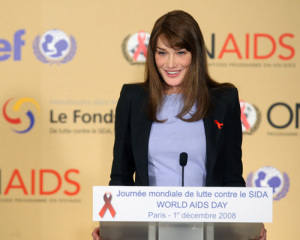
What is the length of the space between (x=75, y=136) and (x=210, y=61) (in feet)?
3.73

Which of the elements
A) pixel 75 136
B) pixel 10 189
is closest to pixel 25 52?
pixel 75 136

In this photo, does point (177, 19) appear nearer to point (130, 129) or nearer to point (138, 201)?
point (130, 129)

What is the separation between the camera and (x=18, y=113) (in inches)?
144

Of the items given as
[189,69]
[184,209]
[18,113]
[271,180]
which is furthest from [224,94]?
[18,113]

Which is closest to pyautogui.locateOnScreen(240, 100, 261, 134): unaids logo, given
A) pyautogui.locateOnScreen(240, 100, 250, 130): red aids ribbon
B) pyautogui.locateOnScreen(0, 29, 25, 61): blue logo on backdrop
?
pyautogui.locateOnScreen(240, 100, 250, 130): red aids ribbon

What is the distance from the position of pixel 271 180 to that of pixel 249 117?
0.50 metres

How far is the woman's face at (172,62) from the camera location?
6.44 feet

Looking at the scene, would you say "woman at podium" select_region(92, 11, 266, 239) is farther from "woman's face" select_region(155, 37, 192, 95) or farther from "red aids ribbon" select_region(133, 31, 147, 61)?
"red aids ribbon" select_region(133, 31, 147, 61)

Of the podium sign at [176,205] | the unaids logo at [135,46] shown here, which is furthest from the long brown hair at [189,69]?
the unaids logo at [135,46]

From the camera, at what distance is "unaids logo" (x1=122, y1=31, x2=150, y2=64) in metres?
3.66

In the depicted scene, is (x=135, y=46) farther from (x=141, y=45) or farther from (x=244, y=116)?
(x=244, y=116)

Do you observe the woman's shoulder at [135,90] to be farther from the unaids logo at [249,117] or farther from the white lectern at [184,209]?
the unaids logo at [249,117]

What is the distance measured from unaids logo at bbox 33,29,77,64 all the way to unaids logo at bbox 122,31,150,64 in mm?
384

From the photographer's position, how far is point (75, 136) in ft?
12.0
